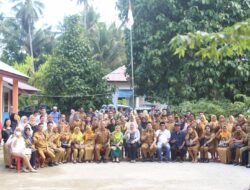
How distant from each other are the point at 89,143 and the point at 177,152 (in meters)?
2.84

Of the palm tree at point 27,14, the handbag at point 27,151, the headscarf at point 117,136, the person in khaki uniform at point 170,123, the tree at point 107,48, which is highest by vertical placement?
the palm tree at point 27,14

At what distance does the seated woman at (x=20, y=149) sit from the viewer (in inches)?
466

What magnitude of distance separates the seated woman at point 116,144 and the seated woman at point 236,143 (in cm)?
344

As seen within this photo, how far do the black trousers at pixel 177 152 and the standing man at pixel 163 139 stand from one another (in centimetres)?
26

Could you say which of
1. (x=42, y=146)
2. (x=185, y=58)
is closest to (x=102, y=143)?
(x=42, y=146)

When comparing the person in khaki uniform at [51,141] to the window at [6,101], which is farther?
the window at [6,101]

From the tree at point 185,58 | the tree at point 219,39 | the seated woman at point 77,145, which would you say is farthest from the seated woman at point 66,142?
the tree at point 219,39

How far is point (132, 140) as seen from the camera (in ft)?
47.4

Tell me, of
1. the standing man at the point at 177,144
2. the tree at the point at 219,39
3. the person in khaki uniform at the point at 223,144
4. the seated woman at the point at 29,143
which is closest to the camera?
the tree at the point at 219,39

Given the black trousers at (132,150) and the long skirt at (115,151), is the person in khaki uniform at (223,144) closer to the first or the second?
the black trousers at (132,150)

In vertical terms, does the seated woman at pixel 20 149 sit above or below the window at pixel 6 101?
below

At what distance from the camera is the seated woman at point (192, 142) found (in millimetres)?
14195

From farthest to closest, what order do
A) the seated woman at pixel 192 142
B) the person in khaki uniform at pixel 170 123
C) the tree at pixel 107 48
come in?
the tree at pixel 107 48 < the person in khaki uniform at pixel 170 123 < the seated woman at pixel 192 142

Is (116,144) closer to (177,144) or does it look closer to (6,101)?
(177,144)
